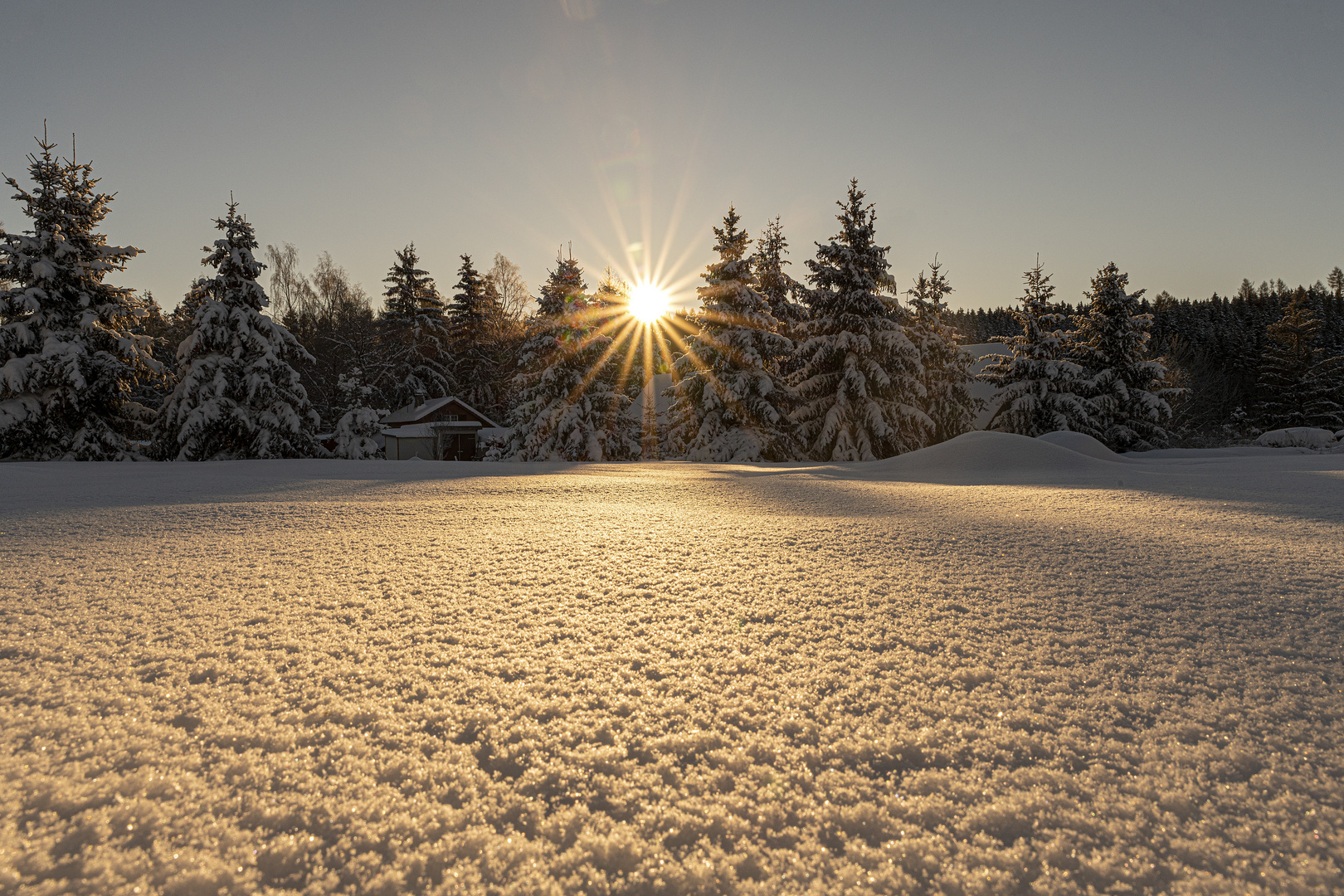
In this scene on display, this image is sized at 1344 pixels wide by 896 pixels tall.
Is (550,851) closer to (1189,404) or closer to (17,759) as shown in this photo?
(17,759)

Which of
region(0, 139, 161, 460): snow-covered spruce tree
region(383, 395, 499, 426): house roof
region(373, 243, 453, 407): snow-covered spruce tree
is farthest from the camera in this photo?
region(373, 243, 453, 407): snow-covered spruce tree

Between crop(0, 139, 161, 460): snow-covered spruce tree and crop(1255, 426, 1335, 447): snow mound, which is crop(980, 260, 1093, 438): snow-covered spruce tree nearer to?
crop(1255, 426, 1335, 447): snow mound

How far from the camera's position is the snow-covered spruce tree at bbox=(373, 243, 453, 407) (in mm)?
29359

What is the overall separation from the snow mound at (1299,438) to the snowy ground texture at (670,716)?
1966 cm

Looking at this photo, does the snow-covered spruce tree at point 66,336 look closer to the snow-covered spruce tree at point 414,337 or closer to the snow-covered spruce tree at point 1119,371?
the snow-covered spruce tree at point 414,337

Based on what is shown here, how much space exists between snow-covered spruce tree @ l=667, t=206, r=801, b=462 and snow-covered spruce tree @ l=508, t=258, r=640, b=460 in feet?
9.32

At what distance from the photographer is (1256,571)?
8.71ft

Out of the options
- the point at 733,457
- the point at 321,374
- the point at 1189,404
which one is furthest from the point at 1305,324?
the point at 321,374

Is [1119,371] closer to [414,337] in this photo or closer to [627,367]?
[627,367]

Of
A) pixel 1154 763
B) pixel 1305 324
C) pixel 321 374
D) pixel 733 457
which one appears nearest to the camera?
pixel 1154 763

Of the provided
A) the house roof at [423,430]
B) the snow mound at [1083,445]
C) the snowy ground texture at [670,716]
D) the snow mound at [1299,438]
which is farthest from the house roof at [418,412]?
the snow mound at [1299,438]

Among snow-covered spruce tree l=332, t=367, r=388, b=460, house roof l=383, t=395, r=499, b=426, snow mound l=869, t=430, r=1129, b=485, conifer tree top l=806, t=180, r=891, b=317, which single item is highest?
conifer tree top l=806, t=180, r=891, b=317

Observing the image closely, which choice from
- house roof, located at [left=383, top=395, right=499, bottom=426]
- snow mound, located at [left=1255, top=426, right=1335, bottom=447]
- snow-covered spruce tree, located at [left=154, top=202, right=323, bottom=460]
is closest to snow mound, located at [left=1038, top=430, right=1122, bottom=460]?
snow mound, located at [left=1255, top=426, right=1335, bottom=447]

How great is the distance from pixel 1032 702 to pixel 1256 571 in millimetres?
2084
